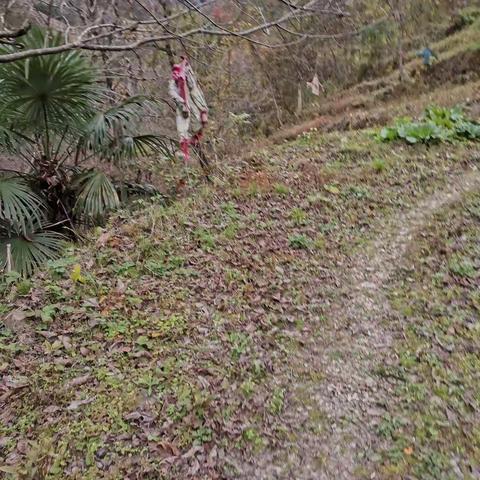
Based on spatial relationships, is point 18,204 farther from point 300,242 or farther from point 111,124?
point 300,242

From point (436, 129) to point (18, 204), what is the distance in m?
6.64

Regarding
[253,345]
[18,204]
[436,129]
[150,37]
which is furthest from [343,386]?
[436,129]

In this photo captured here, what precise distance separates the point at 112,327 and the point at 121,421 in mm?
1012

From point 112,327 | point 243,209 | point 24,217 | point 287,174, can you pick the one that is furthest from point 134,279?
point 287,174

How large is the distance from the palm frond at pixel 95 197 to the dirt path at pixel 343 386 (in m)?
2.97

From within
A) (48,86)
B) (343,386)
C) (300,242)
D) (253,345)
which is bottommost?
(343,386)

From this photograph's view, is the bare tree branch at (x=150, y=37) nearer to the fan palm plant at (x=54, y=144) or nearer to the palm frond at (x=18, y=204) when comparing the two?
the fan palm plant at (x=54, y=144)

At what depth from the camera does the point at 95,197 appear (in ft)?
19.7

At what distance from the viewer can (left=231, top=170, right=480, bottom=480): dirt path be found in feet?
10.4

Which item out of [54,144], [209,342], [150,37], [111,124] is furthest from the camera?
[54,144]

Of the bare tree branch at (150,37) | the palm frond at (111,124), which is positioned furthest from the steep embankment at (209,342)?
the bare tree branch at (150,37)

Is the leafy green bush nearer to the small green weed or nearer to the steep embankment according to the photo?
the steep embankment

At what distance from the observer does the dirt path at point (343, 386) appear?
10.4 ft

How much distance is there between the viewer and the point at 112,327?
4227mm
